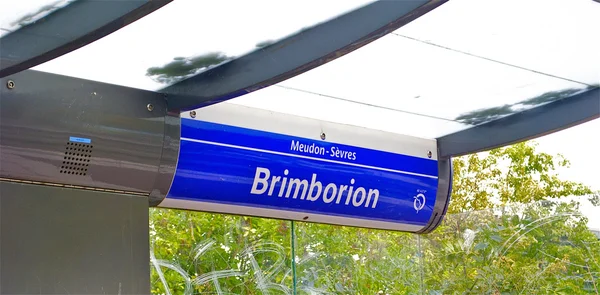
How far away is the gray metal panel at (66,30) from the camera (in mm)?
2682

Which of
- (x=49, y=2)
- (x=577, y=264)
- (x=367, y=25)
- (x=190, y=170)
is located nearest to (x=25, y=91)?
(x=49, y=2)

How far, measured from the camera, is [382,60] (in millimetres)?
3803

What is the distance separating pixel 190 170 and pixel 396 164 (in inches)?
51.6

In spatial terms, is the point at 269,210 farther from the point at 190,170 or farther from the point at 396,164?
the point at 396,164

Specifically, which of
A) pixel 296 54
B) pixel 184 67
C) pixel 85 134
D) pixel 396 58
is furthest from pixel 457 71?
pixel 85 134

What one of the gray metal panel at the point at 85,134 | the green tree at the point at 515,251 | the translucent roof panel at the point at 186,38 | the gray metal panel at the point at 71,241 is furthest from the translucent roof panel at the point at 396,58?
the green tree at the point at 515,251

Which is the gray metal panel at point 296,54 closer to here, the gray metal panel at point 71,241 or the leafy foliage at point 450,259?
the gray metal panel at point 71,241

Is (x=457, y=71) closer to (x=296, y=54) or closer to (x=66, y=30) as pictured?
(x=296, y=54)

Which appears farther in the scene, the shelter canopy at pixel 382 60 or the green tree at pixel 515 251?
the green tree at pixel 515 251

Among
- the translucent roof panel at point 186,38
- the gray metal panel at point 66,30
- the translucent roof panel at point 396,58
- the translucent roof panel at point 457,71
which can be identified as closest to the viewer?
the gray metal panel at point 66,30

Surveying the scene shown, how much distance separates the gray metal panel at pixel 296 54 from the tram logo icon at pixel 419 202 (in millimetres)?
1532

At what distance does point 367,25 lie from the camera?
306cm

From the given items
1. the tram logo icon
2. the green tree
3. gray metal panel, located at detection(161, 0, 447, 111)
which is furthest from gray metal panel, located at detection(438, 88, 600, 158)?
gray metal panel, located at detection(161, 0, 447, 111)

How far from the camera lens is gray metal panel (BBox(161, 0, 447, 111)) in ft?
9.77
